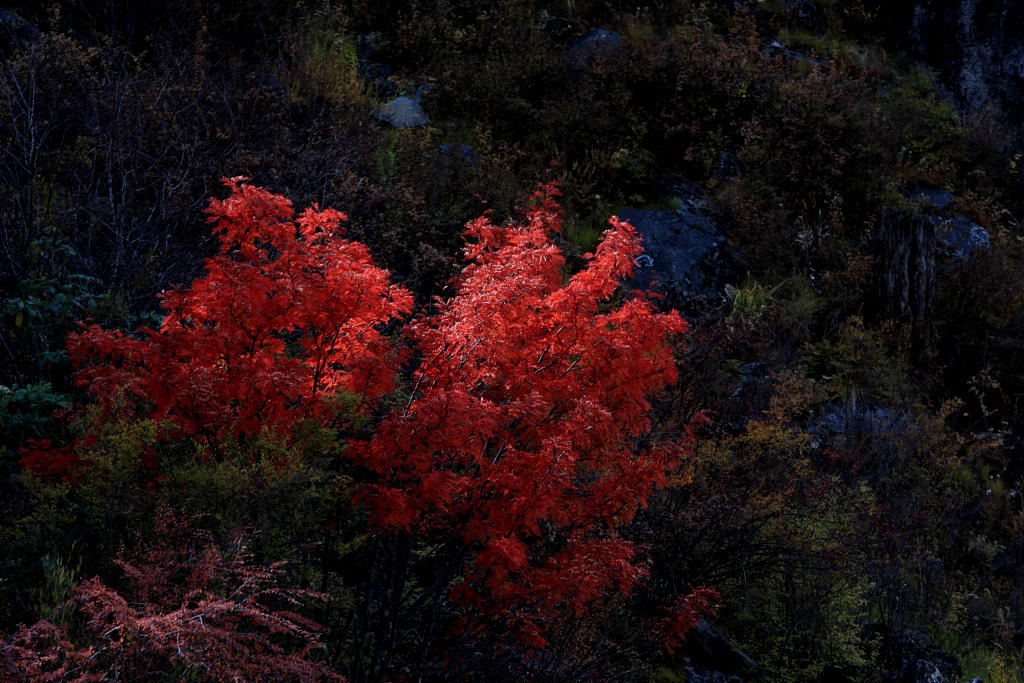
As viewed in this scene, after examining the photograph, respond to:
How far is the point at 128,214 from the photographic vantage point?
876 cm

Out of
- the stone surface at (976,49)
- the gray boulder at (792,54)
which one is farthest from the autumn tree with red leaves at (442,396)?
the stone surface at (976,49)

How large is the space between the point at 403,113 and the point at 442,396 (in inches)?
385

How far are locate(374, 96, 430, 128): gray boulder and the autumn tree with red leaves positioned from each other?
7955 mm

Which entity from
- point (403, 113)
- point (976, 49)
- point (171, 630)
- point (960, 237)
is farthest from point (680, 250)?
point (171, 630)

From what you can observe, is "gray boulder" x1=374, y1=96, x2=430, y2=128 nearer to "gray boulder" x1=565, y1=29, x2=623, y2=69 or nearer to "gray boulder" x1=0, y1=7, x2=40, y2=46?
"gray boulder" x1=565, y1=29, x2=623, y2=69

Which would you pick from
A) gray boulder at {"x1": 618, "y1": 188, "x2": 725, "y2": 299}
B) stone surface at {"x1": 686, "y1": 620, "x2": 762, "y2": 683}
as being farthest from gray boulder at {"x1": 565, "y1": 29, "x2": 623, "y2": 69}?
stone surface at {"x1": 686, "y1": 620, "x2": 762, "y2": 683}

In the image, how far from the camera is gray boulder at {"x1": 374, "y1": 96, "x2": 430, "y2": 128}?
12828 mm

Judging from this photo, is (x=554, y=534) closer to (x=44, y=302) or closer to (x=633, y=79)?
(x=44, y=302)

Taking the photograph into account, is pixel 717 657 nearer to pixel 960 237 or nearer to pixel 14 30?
pixel 960 237

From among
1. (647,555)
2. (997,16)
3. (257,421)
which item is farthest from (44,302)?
(997,16)

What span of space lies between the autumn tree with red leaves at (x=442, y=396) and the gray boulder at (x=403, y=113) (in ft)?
26.1

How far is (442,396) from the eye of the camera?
426 cm

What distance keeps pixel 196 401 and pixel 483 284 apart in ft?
6.24

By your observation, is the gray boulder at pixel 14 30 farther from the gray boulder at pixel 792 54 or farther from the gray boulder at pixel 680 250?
the gray boulder at pixel 792 54
